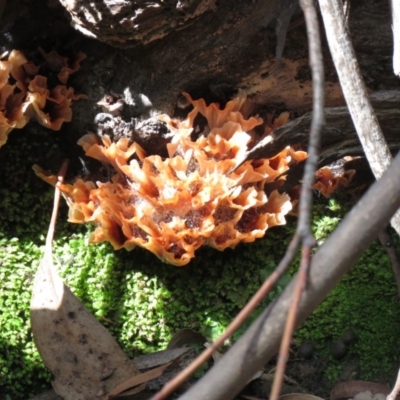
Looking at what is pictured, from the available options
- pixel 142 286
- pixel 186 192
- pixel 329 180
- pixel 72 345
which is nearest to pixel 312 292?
pixel 186 192

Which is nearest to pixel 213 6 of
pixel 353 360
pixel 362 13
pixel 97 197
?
pixel 362 13

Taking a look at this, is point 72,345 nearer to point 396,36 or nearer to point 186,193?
point 186,193

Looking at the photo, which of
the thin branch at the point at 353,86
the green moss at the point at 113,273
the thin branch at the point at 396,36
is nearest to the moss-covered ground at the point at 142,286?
the green moss at the point at 113,273

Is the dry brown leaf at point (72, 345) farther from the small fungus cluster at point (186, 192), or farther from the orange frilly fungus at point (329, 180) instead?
the orange frilly fungus at point (329, 180)

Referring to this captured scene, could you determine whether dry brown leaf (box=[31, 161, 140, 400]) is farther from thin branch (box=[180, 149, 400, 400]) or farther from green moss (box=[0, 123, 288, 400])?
thin branch (box=[180, 149, 400, 400])

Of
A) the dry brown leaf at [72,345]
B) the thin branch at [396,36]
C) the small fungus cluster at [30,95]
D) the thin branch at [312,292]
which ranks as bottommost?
the dry brown leaf at [72,345]

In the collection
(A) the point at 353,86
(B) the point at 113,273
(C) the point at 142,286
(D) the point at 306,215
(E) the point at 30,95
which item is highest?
(E) the point at 30,95
